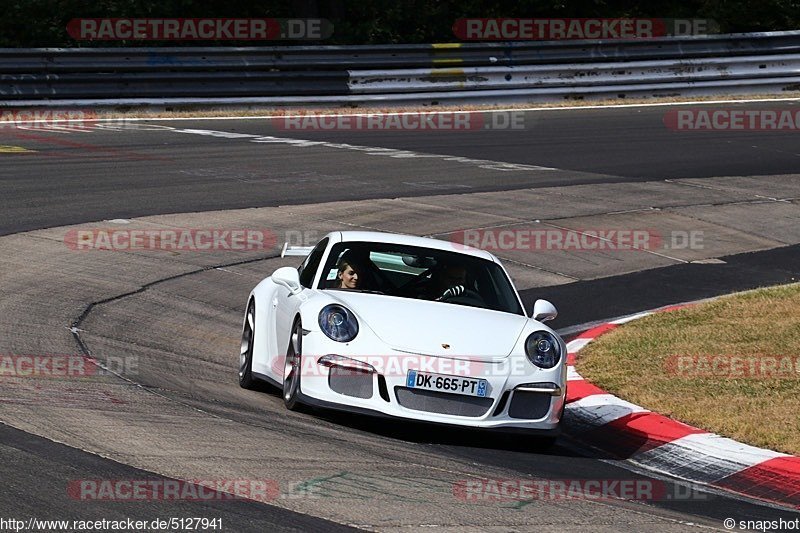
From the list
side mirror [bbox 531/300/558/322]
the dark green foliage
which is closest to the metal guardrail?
the dark green foliage

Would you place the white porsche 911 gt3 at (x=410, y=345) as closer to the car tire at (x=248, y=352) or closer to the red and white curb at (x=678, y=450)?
the car tire at (x=248, y=352)

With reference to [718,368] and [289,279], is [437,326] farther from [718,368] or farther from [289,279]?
[718,368]

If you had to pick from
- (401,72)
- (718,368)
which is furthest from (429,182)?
(718,368)

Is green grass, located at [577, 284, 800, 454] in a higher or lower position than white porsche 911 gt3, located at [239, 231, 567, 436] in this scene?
lower

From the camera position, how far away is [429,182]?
60.7ft

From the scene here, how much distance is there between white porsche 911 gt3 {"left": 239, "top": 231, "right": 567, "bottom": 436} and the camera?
788 cm

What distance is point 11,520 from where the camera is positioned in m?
5.30

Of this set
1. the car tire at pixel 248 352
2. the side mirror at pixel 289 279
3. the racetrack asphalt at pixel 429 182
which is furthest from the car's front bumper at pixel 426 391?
the car tire at pixel 248 352

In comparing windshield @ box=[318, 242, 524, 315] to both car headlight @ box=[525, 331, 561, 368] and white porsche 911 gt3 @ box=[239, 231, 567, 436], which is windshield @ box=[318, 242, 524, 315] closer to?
white porsche 911 gt3 @ box=[239, 231, 567, 436]

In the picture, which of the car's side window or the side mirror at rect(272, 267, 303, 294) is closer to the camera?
the side mirror at rect(272, 267, 303, 294)

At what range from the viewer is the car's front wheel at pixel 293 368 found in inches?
320

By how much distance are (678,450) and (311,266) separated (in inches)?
110

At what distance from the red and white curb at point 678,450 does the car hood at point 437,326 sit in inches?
36.1

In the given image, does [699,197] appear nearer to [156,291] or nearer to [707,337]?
[707,337]
